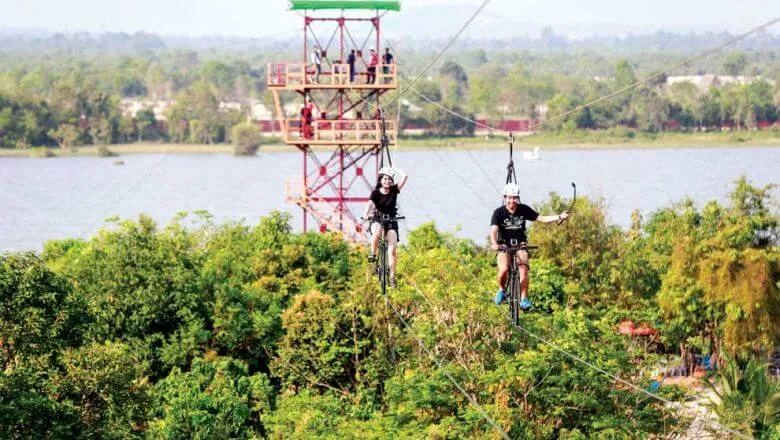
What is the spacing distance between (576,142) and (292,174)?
27514mm

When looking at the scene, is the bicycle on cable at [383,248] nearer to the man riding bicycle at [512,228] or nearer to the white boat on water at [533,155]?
the man riding bicycle at [512,228]

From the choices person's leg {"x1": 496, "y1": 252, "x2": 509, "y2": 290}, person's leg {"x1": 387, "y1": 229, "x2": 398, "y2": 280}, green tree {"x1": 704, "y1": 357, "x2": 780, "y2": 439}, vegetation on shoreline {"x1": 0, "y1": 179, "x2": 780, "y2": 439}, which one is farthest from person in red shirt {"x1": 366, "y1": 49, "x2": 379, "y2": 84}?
person's leg {"x1": 496, "y1": 252, "x2": 509, "y2": 290}

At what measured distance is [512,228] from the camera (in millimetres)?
18250

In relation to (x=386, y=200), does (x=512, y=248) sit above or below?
below

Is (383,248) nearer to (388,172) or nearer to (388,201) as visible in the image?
(388,201)

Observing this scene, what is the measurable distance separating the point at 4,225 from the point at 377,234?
56.5m

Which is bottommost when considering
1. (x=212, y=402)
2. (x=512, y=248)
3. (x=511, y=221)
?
(x=212, y=402)

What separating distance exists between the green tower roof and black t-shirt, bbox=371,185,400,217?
26939mm

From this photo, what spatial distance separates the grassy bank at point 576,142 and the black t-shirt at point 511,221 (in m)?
92.3

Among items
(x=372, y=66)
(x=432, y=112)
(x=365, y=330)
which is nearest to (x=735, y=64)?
(x=432, y=112)

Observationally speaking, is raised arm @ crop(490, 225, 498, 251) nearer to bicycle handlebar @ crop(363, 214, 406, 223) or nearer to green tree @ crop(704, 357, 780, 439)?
bicycle handlebar @ crop(363, 214, 406, 223)

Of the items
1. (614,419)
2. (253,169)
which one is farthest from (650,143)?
(614,419)

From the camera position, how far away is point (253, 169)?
356ft

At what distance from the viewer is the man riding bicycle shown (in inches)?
706
